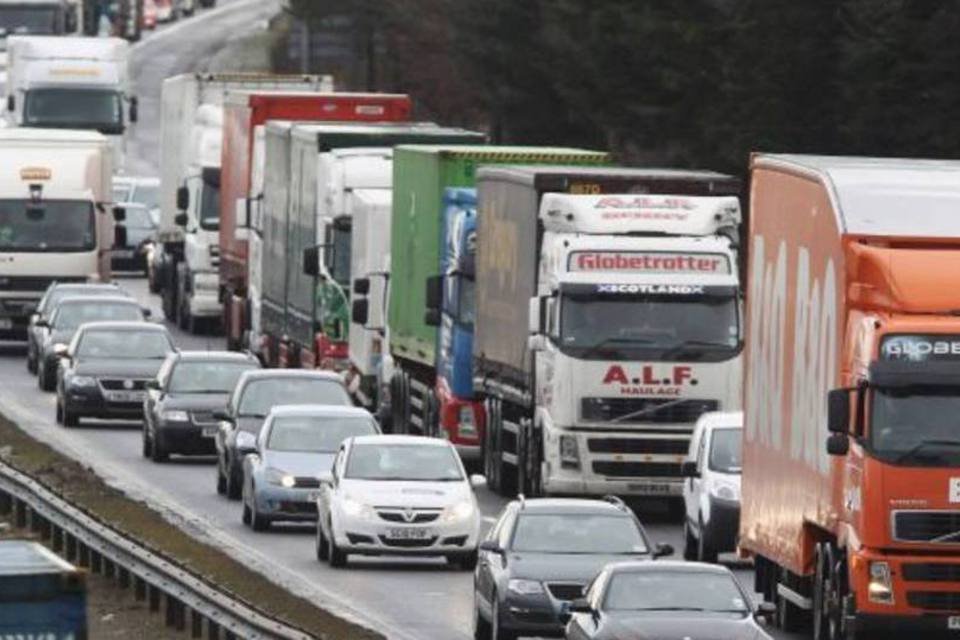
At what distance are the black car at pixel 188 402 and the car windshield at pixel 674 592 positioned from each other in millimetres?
22269

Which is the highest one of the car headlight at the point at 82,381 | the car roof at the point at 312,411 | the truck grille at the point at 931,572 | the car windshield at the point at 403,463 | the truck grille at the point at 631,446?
the truck grille at the point at 931,572

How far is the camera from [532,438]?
144ft

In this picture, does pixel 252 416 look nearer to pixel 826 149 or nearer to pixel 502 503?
pixel 502 503

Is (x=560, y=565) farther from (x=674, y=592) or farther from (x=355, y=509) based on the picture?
(x=355, y=509)

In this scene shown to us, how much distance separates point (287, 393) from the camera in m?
47.5

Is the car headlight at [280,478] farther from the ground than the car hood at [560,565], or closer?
closer

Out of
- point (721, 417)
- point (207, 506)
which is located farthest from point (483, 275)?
point (721, 417)

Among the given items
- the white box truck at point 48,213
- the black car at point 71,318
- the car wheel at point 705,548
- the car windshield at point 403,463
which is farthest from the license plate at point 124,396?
the car wheel at point 705,548

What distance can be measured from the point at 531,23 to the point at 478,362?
42075 mm

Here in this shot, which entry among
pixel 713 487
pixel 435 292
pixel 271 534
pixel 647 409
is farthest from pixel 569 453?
pixel 435 292

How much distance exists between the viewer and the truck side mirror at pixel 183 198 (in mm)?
72062

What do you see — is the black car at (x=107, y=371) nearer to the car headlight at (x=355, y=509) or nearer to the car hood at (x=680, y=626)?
the car headlight at (x=355, y=509)

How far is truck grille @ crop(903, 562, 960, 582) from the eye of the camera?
2933cm

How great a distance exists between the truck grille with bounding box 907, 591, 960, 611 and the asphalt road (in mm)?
3384
